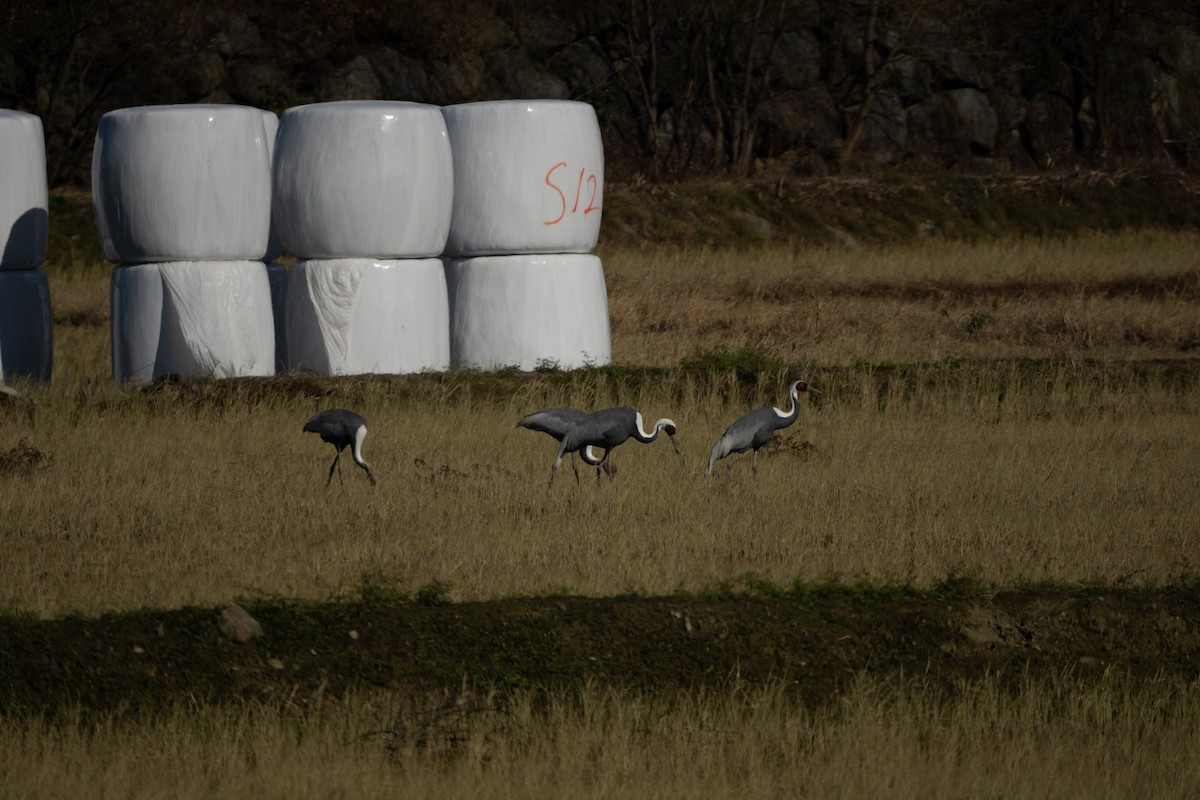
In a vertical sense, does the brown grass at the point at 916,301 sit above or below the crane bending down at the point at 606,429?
below

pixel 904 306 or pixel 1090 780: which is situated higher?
pixel 1090 780

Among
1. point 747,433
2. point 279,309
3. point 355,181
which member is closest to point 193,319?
point 279,309

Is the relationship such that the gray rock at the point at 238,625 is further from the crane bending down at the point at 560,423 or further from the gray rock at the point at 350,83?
the gray rock at the point at 350,83

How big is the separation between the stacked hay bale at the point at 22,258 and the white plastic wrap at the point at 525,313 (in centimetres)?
342

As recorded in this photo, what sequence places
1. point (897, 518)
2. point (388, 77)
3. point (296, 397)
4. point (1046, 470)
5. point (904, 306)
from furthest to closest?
point (388, 77)
point (904, 306)
point (296, 397)
point (1046, 470)
point (897, 518)

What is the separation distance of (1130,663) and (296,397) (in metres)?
7.31

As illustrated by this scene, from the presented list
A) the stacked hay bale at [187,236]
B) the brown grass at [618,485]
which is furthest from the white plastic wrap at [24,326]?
the stacked hay bale at [187,236]

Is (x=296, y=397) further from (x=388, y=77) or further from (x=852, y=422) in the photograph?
(x=388, y=77)

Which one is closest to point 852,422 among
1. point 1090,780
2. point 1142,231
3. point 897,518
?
→ point 897,518

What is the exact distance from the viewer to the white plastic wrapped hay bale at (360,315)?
1388cm

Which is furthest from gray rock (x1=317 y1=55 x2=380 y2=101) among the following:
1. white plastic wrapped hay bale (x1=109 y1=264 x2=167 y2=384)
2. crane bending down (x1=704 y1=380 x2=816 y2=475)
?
crane bending down (x1=704 y1=380 x2=816 y2=475)

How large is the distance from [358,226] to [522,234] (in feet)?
4.54

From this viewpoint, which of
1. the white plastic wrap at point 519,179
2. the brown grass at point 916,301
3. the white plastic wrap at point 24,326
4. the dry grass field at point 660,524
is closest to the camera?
the dry grass field at point 660,524

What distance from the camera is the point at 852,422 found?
13.2 m
